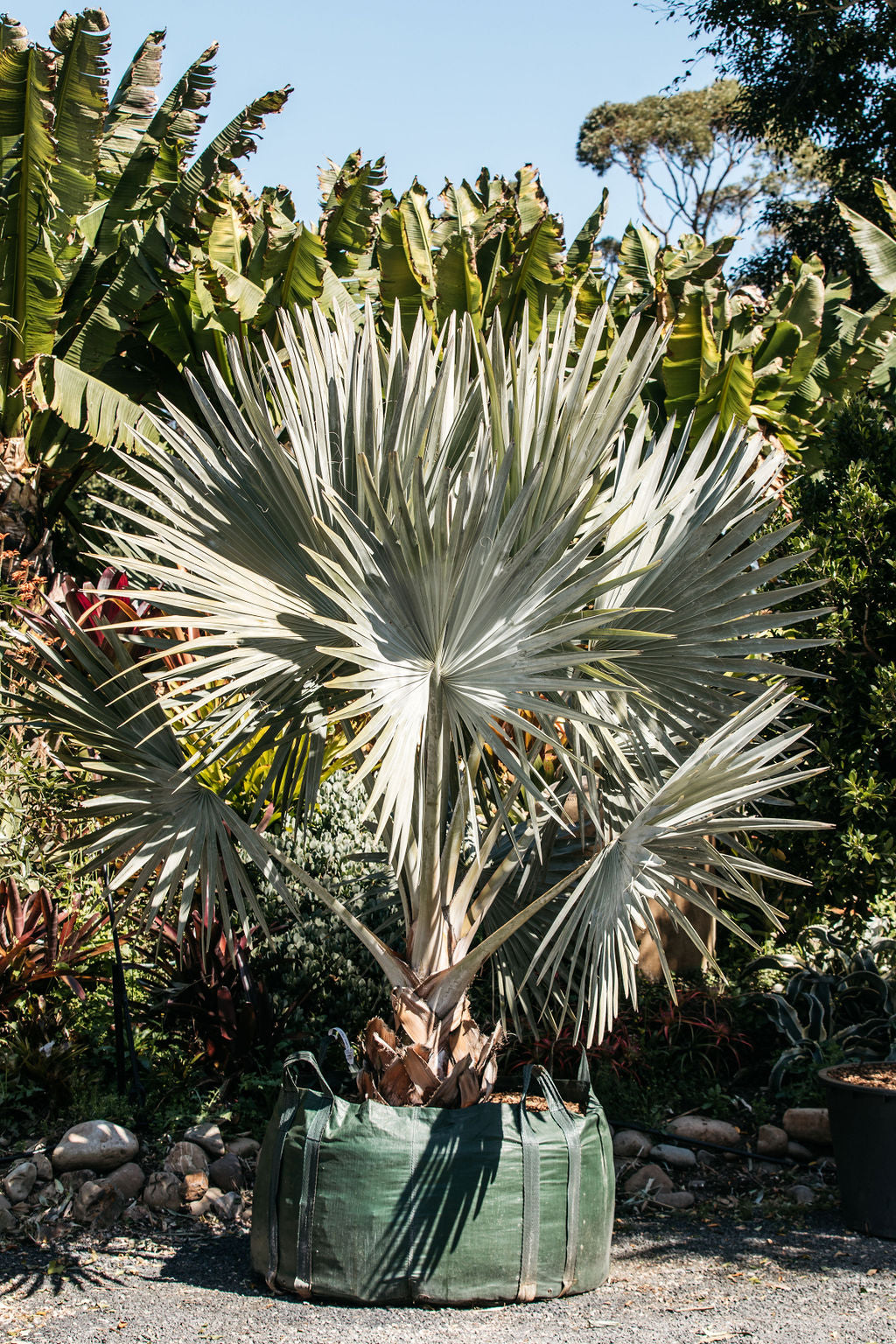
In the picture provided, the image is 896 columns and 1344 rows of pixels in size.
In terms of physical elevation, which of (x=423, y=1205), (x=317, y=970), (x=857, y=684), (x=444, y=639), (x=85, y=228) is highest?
(x=85, y=228)

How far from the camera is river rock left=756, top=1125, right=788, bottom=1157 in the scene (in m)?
5.67

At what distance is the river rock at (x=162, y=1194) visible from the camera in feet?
15.9

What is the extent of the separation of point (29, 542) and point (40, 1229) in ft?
18.6

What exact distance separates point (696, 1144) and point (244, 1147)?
233cm

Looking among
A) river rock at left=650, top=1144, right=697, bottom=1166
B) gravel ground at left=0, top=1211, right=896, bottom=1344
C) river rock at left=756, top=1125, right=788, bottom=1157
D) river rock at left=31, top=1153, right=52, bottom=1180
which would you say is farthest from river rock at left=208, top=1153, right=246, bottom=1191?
river rock at left=756, top=1125, right=788, bottom=1157

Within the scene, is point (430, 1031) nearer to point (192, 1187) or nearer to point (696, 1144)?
point (192, 1187)

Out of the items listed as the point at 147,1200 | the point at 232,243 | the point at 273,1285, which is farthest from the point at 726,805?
the point at 232,243

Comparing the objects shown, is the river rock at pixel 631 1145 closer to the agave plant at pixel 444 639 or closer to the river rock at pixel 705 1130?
the river rock at pixel 705 1130

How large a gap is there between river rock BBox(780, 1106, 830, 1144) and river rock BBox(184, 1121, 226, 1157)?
2975 mm

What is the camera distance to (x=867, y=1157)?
470cm

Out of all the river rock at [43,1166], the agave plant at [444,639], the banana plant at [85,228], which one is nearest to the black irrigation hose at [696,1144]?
the agave plant at [444,639]

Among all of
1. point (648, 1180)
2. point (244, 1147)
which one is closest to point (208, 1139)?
point (244, 1147)

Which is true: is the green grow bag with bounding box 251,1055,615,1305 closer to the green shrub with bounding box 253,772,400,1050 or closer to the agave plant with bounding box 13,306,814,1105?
the agave plant with bounding box 13,306,814,1105

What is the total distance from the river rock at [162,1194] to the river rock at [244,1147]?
0.42 meters
